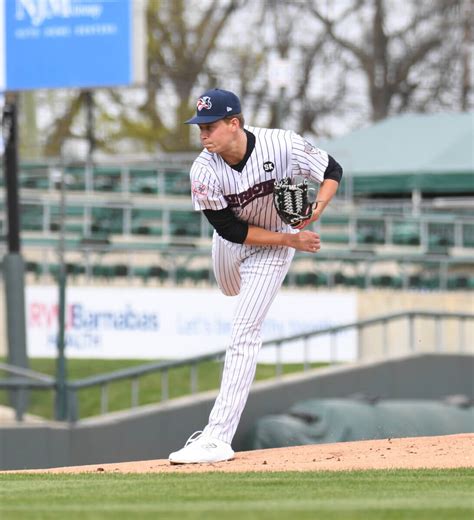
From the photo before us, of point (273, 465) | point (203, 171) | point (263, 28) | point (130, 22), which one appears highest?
point (263, 28)

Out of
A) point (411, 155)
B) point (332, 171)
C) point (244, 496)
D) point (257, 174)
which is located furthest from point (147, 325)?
point (244, 496)

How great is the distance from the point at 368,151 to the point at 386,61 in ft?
33.8

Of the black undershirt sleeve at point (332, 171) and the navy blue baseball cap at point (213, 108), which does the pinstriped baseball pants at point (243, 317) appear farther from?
the navy blue baseball cap at point (213, 108)

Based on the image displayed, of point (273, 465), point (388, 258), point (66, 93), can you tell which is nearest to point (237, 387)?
point (273, 465)

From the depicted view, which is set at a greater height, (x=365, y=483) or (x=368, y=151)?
(x=368, y=151)

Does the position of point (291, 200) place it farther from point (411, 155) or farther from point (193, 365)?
point (411, 155)

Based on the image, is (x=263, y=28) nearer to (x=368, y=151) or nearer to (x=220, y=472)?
(x=368, y=151)

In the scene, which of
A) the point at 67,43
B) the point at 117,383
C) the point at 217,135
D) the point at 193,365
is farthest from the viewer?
the point at 117,383

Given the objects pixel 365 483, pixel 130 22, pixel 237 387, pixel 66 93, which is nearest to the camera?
pixel 365 483

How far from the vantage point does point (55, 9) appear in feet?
54.3

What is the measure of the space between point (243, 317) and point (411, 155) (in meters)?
18.9

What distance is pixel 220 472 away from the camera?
7.15 meters

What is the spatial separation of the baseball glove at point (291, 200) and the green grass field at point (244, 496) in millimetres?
1304

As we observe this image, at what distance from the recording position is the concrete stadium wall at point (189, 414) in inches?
544
